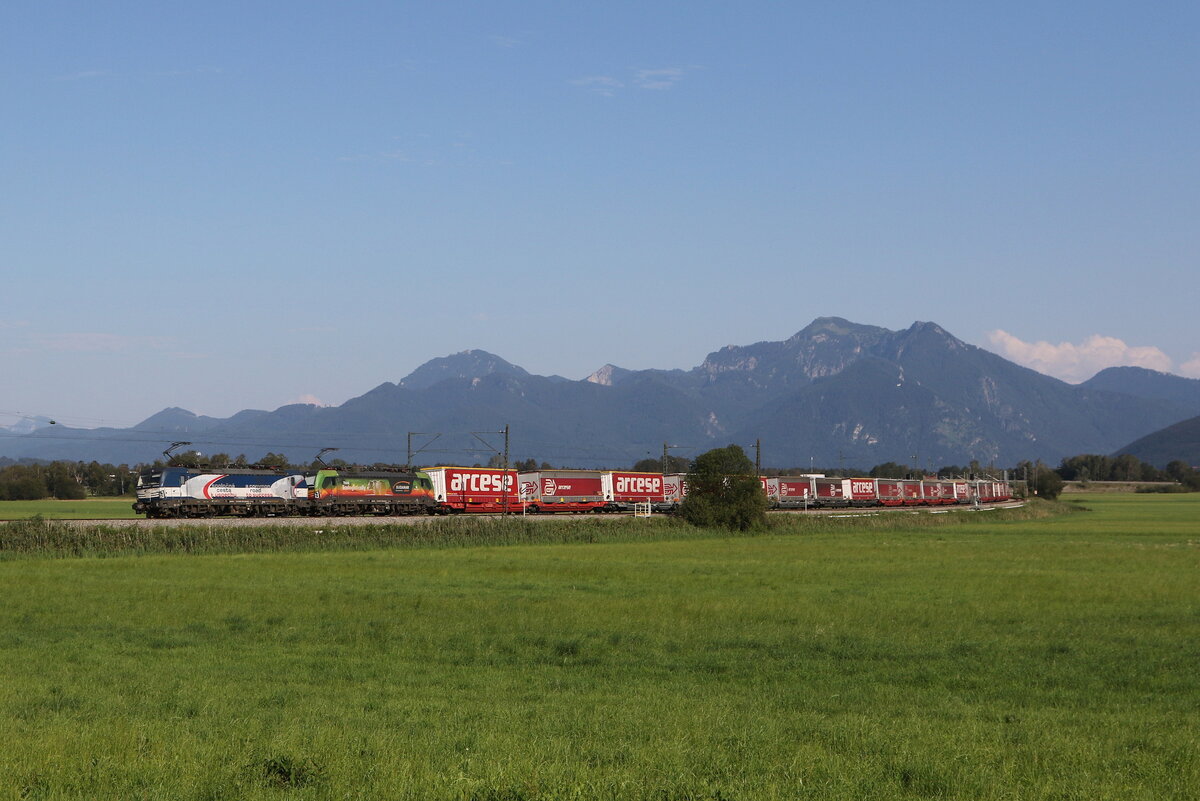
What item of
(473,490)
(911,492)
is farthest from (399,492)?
(911,492)

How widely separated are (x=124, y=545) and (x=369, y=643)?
38.3 metres

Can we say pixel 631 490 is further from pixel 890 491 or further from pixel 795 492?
pixel 890 491

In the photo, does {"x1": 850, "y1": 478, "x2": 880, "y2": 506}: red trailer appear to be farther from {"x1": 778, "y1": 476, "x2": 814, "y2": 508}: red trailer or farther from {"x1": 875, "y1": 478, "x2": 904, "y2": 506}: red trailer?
{"x1": 778, "y1": 476, "x2": 814, "y2": 508}: red trailer

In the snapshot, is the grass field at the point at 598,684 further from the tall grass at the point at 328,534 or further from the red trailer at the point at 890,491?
the red trailer at the point at 890,491

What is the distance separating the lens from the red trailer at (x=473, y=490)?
94.3m

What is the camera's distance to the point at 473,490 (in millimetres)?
95812

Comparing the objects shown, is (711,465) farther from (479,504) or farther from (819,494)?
(819,494)

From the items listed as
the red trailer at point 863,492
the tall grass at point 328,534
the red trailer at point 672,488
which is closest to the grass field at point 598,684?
the tall grass at point 328,534

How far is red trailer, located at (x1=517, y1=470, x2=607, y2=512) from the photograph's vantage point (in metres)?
97.8

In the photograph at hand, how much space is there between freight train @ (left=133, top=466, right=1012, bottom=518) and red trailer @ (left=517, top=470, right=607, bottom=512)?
0.09 metres

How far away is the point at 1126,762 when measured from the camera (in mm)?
12500

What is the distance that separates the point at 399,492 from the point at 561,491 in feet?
55.0

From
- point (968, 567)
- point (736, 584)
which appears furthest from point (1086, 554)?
point (736, 584)

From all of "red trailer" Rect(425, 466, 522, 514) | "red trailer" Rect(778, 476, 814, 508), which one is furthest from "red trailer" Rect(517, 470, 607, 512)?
"red trailer" Rect(778, 476, 814, 508)
